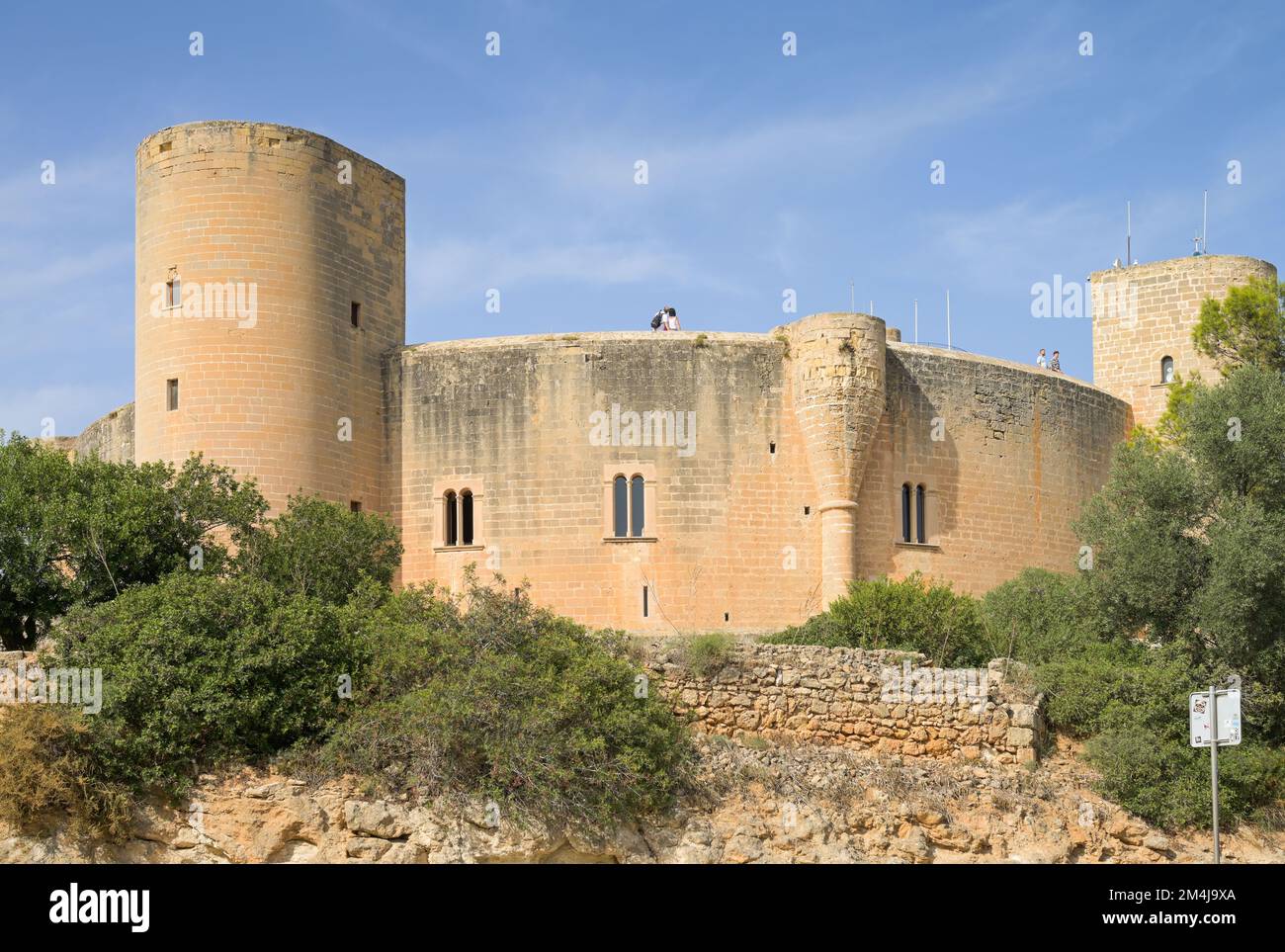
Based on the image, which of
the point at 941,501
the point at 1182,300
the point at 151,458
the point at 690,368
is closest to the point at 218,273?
the point at 151,458

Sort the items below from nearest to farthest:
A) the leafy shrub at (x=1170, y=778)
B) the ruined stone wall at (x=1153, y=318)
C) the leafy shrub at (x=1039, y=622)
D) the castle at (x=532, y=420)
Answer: the leafy shrub at (x=1170, y=778)
the leafy shrub at (x=1039, y=622)
the castle at (x=532, y=420)
the ruined stone wall at (x=1153, y=318)

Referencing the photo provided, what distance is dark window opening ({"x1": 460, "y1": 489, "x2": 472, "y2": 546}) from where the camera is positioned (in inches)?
1314

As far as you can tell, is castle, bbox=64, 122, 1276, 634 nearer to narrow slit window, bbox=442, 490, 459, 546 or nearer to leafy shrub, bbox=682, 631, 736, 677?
narrow slit window, bbox=442, 490, 459, 546

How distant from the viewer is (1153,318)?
40344 mm

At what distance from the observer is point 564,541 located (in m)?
32.8

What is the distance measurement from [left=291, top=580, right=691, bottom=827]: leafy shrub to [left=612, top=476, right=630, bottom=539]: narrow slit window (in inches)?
432

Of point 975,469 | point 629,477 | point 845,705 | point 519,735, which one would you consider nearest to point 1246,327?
point 975,469

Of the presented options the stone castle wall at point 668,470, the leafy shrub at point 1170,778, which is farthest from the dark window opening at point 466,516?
the leafy shrub at point 1170,778

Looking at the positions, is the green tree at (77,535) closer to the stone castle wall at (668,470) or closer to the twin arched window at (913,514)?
the stone castle wall at (668,470)

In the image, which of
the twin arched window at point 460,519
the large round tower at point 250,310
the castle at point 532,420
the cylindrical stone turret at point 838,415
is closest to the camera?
the large round tower at point 250,310

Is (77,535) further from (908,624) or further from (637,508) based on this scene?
(908,624)

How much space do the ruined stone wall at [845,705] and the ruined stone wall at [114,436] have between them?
1584cm

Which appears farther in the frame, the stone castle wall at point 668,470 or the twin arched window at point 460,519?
the twin arched window at point 460,519

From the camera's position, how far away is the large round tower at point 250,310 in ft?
104
